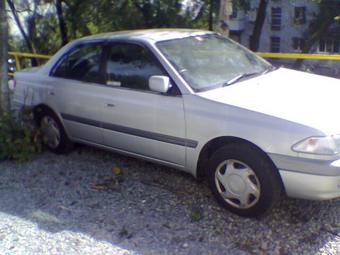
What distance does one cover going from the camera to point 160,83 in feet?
11.8

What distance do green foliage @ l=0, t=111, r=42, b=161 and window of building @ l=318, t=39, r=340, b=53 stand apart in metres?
26.4

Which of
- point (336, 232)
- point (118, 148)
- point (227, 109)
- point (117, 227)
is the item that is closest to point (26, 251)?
point (117, 227)

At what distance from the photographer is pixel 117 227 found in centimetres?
333

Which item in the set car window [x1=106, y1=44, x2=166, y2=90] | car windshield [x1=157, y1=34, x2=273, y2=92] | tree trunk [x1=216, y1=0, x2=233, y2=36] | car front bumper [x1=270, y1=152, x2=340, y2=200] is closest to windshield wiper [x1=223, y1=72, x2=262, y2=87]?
car windshield [x1=157, y1=34, x2=273, y2=92]

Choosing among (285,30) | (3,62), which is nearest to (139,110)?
(3,62)

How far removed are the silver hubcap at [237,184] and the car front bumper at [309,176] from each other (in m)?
0.26

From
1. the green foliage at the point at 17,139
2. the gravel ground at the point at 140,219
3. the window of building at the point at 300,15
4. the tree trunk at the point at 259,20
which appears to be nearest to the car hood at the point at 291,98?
the gravel ground at the point at 140,219

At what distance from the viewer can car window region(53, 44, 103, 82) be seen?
449cm

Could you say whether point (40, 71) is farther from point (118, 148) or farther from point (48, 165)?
point (118, 148)

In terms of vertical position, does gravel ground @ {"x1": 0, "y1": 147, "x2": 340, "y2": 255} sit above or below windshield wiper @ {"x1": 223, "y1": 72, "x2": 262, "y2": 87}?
below

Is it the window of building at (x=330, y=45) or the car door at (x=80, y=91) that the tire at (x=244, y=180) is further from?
the window of building at (x=330, y=45)

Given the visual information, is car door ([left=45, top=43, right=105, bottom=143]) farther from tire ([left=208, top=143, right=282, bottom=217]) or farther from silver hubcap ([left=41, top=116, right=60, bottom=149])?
tire ([left=208, top=143, right=282, bottom=217])

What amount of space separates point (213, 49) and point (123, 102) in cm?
112

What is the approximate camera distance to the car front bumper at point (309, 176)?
2928mm
